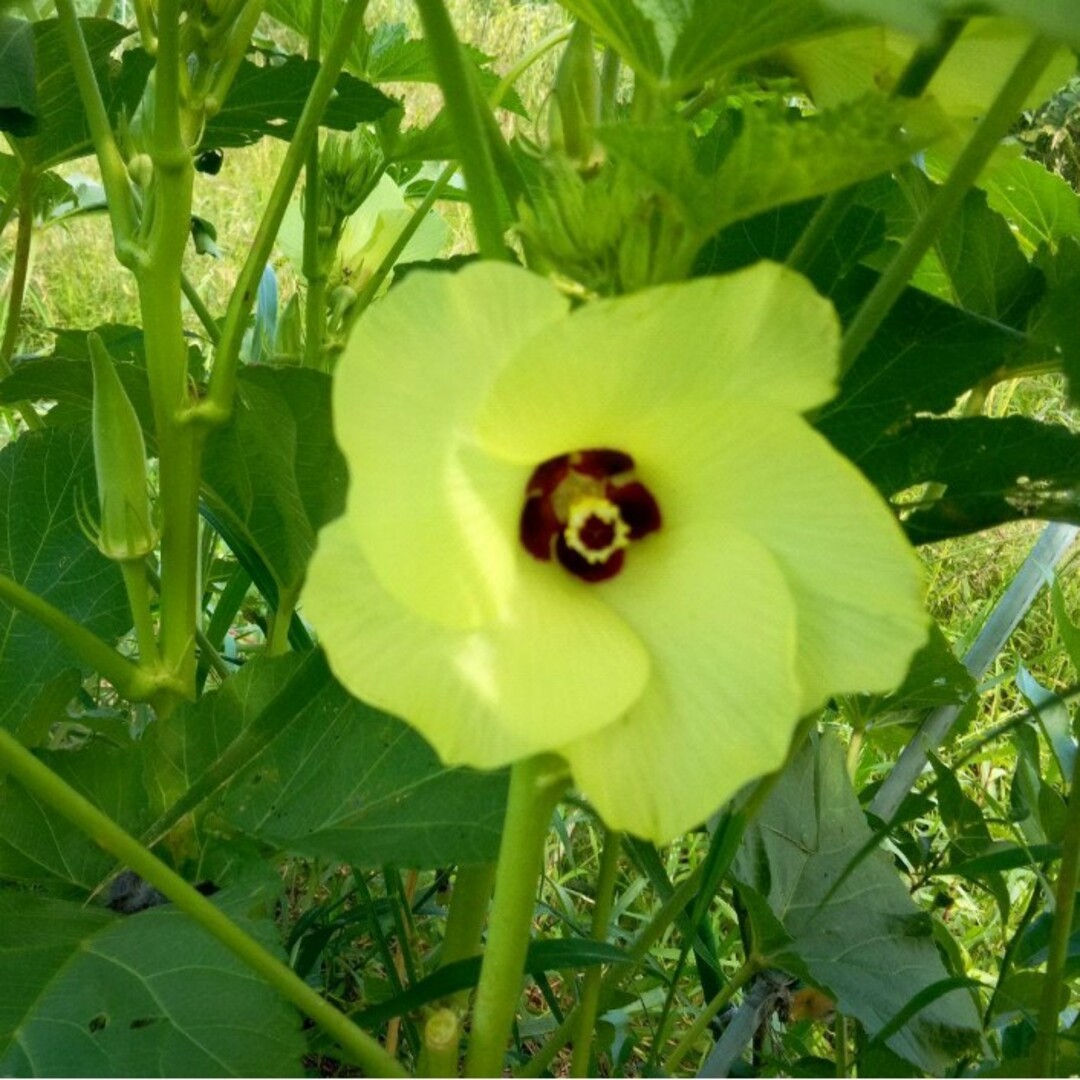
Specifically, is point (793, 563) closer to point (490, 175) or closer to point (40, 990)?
point (490, 175)

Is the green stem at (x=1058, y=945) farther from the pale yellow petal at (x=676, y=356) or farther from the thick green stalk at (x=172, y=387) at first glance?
the thick green stalk at (x=172, y=387)

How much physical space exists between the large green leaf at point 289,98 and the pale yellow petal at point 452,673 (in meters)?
0.45

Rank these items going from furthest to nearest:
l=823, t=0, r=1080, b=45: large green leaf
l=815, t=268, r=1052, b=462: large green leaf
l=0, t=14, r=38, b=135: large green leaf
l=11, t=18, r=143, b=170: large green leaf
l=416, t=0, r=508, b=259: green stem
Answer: l=11, t=18, r=143, b=170: large green leaf
l=0, t=14, r=38, b=135: large green leaf
l=815, t=268, r=1052, b=462: large green leaf
l=416, t=0, r=508, b=259: green stem
l=823, t=0, r=1080, b=45: large green leaf

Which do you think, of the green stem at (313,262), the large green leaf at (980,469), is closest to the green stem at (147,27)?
the green stem at (313,262)

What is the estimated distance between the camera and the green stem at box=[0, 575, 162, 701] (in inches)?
17.8

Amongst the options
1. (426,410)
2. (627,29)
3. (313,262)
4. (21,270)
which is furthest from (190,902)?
(21,270)

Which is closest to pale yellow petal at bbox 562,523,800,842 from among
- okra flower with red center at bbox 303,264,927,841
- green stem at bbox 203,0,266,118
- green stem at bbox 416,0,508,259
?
okra flower with red center at bbox 303,264,927,841

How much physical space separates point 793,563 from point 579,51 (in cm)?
20

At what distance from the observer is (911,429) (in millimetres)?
481

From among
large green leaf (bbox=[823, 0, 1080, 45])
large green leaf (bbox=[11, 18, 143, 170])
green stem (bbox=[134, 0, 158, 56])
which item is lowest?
large green leaf (bbox=[11, 18, 143, 170])

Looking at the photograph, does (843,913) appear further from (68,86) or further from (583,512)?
(68,86)

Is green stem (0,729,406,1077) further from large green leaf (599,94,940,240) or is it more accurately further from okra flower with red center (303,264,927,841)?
large green leaf (599,94,940,240)

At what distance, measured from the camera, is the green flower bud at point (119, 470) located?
0.50 meters

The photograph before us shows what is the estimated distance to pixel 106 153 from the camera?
0.53 meters
